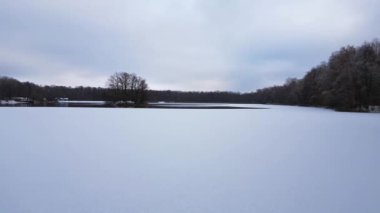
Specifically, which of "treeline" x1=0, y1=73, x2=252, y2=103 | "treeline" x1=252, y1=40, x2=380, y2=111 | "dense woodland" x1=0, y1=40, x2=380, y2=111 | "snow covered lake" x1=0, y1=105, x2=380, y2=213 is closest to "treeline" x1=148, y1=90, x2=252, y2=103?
"treeline" x1=0, y1=73, x2=252, y2=103

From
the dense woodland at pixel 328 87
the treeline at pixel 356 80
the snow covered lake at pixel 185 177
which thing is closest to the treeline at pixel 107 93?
the dense woodland at pixel 328 87

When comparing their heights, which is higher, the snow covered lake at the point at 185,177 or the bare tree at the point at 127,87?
the bare tree at the point at 127,87

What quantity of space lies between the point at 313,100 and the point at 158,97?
90.0 meters

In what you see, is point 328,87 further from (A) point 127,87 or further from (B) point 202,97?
(B) point 202,97

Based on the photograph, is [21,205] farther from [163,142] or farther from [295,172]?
[163,142]

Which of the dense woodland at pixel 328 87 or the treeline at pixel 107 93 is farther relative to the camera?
the treeline at pixel 107 93

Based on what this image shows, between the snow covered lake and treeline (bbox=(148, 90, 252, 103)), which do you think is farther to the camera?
treeline (bbox=(148, 90, 252, 103))

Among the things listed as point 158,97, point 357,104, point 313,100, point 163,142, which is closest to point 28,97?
point 158,97

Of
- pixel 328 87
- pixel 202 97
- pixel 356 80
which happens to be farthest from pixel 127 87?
pixel 202 97

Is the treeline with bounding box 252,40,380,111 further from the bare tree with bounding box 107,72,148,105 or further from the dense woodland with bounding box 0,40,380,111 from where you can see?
the bare tree with bounding box 107,72,148,105

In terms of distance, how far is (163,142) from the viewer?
11156 mm

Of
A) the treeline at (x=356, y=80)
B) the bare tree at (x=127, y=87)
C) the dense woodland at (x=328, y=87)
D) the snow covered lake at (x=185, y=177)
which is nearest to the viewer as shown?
the snow covered lake at (x=185, y=177)

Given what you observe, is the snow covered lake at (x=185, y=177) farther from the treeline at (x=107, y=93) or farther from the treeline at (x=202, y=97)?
the treeline at (x=202, y=97)

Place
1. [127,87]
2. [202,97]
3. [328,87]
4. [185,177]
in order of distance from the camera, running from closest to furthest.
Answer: [185,177] → [328,87] → [127,87] → [202,97]
